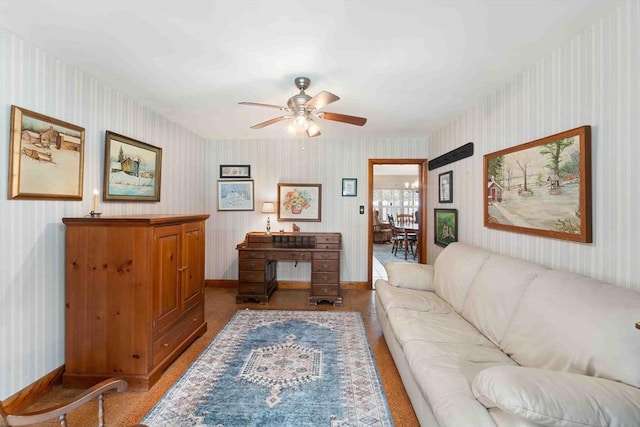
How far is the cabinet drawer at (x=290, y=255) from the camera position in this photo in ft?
12.7

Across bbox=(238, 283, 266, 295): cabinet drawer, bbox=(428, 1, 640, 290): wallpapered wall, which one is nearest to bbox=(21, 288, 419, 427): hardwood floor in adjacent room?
bbox=(238, 283, 266, 295): cabinet drawer

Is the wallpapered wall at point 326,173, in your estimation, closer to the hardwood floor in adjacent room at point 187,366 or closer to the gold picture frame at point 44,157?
the hardwood floor in adjacent room at point 187,366

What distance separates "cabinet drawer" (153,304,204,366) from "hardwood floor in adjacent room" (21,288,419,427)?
0.14 metres

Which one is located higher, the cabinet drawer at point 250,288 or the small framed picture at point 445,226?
the small framed picture at point 445,226

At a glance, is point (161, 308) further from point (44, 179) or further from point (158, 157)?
point (158, 157)

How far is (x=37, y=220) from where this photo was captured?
1997mm

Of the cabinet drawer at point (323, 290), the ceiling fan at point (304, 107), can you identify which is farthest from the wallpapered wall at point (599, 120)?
the cabinet drawer at point (323, 290)

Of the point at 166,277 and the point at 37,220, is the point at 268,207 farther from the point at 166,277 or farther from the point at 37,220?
the point at 37,220

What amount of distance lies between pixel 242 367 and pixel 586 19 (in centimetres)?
327

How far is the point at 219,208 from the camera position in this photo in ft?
15.1

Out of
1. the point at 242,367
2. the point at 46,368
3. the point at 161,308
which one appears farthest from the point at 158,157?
the point at 242,367

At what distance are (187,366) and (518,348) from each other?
239 centimetres

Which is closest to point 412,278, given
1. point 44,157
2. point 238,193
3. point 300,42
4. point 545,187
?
point 545,187

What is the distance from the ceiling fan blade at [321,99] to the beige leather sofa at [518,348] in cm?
175
